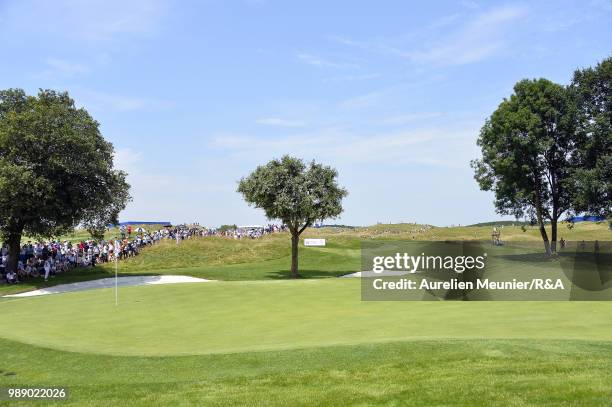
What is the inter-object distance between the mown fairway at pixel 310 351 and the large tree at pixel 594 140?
29929mm

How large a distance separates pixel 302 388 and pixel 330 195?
36169mm

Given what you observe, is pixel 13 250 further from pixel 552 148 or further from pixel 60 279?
pixel 552 148

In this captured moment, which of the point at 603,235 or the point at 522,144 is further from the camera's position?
the point at 603,235

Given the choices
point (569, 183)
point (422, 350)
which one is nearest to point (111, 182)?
point (422, 350)

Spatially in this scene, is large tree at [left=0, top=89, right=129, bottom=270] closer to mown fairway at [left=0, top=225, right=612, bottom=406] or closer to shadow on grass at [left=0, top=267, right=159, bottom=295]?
shadow on grass at [left=0, top=267, right=159, bottom=295]

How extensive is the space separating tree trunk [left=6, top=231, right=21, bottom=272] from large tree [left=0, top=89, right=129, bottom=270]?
67 mm

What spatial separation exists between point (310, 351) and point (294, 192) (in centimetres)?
3259

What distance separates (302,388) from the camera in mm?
10359

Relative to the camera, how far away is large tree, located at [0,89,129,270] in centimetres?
3716

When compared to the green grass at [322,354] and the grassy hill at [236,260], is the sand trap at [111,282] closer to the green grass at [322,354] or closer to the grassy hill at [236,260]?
the grassy hill at [236,260]

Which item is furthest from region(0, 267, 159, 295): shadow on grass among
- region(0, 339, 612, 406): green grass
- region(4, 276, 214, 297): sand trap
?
region(0, 339, 612, 406): green grass

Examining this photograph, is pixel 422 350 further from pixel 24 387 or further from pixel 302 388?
pixel 24 387

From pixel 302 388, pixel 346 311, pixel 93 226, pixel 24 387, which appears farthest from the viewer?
pixel 93 226

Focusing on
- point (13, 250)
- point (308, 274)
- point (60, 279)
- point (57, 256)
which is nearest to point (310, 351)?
point (60, 279)
